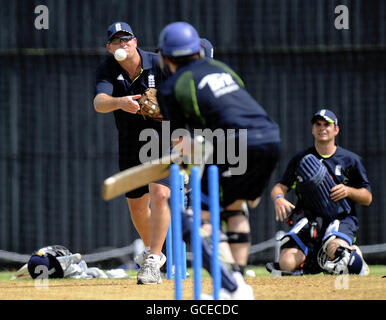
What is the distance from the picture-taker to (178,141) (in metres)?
5.15

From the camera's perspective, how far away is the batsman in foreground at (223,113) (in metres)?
4.72

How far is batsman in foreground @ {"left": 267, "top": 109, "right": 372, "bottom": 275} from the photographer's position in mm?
7090

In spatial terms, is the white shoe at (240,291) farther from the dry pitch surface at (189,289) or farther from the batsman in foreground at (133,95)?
the batsman in foreground at (133,95)

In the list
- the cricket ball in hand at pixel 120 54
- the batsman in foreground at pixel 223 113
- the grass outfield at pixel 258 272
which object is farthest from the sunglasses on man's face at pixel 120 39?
the grass outfield at pixel 258 272

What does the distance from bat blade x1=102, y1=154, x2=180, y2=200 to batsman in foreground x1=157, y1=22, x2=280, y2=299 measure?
0.86 feet

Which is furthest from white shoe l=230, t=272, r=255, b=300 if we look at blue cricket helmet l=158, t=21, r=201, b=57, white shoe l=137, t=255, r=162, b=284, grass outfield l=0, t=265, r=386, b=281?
grass outfield l=0, t=265, r=386, b=281

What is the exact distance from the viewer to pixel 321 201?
7.20 metres

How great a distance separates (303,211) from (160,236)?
5.29 ft

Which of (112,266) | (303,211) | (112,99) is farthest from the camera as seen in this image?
(112,266)

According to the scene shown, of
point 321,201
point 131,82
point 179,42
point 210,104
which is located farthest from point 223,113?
point 321,201

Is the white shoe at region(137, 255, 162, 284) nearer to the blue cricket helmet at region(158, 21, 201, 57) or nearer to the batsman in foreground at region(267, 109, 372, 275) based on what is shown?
the batsman in foreground at region(267, 109, 372, 275)

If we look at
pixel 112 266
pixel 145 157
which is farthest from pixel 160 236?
pixel 112 266

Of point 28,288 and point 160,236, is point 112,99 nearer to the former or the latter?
point 160,236

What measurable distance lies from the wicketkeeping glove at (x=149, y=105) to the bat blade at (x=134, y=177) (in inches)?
58.7
